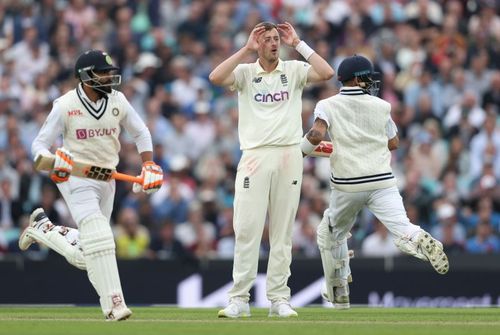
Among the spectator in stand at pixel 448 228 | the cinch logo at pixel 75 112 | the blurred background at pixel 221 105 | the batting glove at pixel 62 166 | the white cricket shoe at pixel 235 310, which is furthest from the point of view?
the blurred background at pixel 221 105

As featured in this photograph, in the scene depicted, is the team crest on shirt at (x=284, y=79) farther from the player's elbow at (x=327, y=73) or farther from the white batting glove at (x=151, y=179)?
the white batting glove at (x=151, y=179)

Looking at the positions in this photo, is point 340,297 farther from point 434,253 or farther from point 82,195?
point 82,195

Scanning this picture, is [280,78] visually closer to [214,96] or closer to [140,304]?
[140,304]

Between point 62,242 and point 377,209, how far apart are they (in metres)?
2.90

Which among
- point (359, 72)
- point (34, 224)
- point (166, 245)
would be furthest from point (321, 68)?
point (166, 245)

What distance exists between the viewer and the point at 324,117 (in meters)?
12.6

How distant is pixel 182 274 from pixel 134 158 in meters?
2.61

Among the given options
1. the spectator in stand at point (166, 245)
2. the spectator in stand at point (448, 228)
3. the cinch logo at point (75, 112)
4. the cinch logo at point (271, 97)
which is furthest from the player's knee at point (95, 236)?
the spectator in stand at point (448, 228)

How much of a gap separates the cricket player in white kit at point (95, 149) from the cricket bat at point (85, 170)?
0.07 m

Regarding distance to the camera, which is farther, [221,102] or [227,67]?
[221,102]

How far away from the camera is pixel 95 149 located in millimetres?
12070

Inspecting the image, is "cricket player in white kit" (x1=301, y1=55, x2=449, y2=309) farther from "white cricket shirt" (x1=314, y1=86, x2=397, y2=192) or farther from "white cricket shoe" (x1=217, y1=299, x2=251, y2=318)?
"white cricket shoe" (x1=217, y1=299, x2=251, y2=318)

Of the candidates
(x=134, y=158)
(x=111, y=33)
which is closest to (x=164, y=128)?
(x=134, y=158)

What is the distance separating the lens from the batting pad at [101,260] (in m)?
11.7
